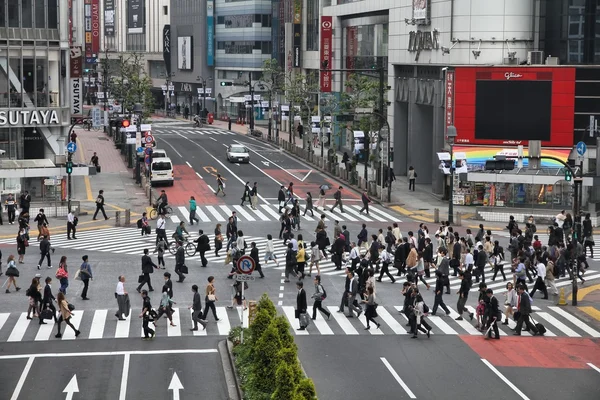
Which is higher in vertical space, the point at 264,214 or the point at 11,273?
the point at 11,273

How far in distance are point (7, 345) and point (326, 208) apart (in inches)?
1336

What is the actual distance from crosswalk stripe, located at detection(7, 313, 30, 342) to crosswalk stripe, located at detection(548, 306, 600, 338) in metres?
17.2

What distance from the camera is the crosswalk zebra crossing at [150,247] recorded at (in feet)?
140

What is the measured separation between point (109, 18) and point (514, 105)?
12635cm

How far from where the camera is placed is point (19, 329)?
33281mm

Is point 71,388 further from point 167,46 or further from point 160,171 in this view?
point 167,46

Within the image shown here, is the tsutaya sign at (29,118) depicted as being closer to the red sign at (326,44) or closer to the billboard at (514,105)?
the billboard at (514,105)

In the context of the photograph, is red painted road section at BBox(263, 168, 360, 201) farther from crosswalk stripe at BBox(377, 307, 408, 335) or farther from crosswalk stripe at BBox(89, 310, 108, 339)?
crosswalk stripe at BBox(89, 310, 108, 339)

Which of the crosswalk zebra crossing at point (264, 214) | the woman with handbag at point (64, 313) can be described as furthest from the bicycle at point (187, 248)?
the woman with handbag at point (64, 313)

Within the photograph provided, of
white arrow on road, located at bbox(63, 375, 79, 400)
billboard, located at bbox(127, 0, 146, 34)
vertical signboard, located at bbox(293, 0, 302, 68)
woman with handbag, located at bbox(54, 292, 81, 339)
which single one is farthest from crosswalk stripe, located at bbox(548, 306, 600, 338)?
billboard, located at bbox(127, 0, 146, 34)

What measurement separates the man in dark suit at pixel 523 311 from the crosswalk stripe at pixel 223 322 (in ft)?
28.7

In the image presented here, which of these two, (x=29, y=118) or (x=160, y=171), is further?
(x=160, y=171)

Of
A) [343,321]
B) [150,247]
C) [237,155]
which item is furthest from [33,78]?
[343,321]

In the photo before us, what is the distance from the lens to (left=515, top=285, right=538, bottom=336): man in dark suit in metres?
32.8
